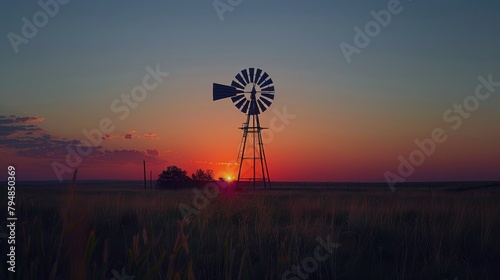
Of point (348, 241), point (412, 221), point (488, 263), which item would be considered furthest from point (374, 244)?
point (412, 221)

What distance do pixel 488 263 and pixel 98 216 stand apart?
6.59 m

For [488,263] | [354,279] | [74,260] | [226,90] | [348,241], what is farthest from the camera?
[226,90]

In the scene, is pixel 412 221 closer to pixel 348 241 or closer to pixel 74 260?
pixel 348 241

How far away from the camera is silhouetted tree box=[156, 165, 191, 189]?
56.8 meters

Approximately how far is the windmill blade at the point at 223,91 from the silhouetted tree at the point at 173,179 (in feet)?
57.2

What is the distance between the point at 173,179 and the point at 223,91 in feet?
63.7

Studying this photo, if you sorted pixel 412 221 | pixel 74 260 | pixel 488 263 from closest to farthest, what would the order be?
1. pixel 74 260
2. pixel 488 263
3. pixel 412 221

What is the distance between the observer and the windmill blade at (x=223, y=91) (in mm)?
42031

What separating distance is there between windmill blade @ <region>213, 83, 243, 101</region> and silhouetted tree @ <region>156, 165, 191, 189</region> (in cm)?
1744

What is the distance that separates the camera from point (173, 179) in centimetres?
5828

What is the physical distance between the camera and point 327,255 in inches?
242

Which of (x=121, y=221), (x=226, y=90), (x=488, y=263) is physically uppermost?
(x=226, y=90)

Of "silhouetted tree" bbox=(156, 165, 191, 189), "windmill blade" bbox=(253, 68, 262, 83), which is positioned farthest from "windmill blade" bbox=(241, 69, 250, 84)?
"silhouetted tree" bbox=(156, 165, 191, 189)

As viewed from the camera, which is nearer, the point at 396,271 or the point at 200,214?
the point at 396,271
